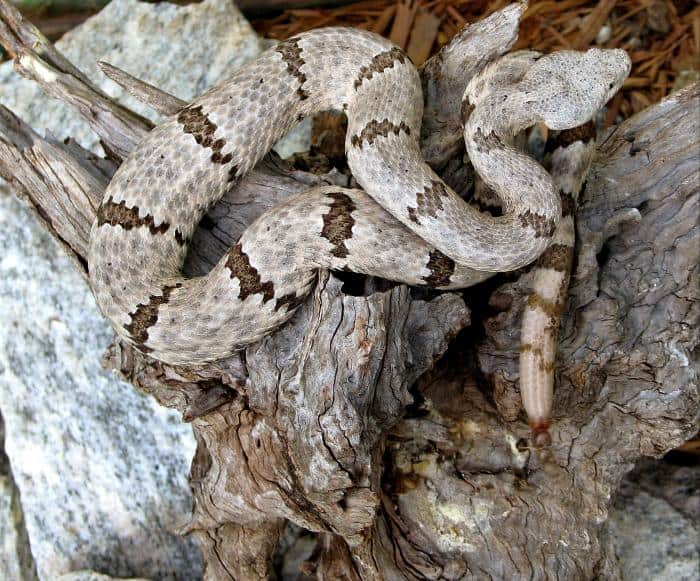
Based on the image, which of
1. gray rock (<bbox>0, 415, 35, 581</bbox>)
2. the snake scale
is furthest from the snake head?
gray rock (<bbox>0, 415, 35, 581</bbox>)

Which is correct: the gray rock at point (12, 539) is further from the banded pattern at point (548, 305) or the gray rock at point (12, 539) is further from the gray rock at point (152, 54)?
the banded pattern at point (548, 305)

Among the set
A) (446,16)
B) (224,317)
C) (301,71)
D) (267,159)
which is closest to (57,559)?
(224,317)

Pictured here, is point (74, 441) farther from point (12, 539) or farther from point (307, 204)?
point (307, 204)

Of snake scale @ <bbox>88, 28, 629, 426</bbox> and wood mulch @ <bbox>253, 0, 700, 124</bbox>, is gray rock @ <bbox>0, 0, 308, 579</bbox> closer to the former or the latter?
snake scale @ <bbox>88, 28, 629, 426</bbox>

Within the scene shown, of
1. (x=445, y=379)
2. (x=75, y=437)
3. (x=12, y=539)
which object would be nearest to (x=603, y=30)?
(x=445, y=379)

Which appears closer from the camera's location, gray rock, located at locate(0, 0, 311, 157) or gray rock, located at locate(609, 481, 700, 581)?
gray rock, located at locate(609, 481, 700, 581)

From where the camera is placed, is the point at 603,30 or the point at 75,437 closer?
the point at 75,437
